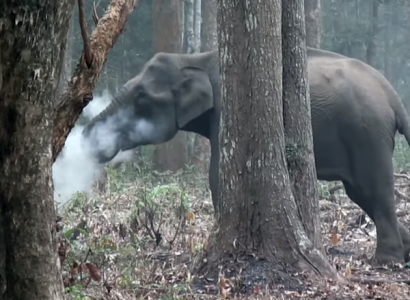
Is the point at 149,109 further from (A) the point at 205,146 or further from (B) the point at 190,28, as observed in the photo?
(B) the point at 190,28

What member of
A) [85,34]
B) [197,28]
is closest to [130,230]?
[85,34]

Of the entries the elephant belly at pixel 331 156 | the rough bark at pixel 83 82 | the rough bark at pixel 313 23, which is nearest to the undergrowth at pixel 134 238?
the rough bark at pixel 83 82

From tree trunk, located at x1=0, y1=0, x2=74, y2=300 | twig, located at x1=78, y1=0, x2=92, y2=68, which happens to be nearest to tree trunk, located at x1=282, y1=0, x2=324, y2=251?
twig, located at x1=78, y1=0, x2=92, y2=68

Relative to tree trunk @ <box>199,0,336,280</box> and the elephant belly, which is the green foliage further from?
the elephant belly

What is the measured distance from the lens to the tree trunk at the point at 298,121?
749 centimetres

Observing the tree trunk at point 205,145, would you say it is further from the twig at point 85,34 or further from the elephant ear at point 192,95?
the twig at point 85,34

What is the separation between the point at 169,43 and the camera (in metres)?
17.1

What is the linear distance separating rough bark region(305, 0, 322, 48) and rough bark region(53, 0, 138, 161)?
12504 millimetres

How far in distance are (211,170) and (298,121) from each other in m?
2.76

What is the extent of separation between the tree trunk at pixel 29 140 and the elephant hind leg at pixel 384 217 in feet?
20.6

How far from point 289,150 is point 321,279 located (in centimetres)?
114

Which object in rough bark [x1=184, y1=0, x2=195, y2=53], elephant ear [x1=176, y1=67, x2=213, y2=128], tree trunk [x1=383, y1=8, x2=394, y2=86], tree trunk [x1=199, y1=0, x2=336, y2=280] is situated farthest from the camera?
tree trunk [x1=383, y1=8, x2=394, y2=86]

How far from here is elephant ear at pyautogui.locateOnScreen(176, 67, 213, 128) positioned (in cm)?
1105

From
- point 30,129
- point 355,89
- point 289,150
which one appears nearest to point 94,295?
point 30,129
